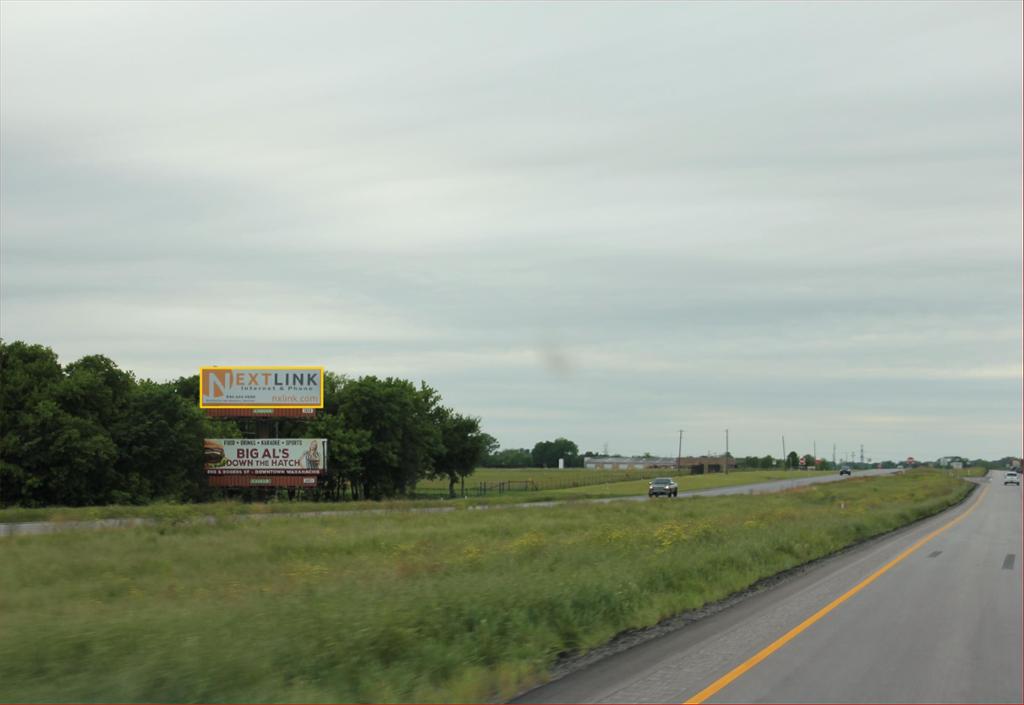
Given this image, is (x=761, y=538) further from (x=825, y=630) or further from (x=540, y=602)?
(x=540, y=602)

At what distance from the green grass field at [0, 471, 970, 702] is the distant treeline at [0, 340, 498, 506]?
3566cm

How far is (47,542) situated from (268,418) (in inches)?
1795

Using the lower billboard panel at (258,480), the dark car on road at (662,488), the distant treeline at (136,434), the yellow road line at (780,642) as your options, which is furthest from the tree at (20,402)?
the yellow road line at (780,642)

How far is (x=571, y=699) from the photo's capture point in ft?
29.0

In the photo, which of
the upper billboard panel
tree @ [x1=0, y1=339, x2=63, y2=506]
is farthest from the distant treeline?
the upper billboard panel

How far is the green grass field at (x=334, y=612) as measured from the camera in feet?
27.8

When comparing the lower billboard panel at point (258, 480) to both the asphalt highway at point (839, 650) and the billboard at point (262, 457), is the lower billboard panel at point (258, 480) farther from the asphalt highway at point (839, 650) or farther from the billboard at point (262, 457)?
the asphalt highway at point (839, 650)

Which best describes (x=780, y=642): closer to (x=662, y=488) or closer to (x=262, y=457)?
(x=262, y=457)

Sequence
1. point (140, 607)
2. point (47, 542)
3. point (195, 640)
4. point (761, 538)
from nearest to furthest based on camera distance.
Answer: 1. point (195, 640)
2. point (140, 607)
3. point (761, 538)
4. point (47, 542)

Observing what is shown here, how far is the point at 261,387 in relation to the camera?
71.2m

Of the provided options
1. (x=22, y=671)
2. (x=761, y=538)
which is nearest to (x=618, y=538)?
(x=761, y=538)

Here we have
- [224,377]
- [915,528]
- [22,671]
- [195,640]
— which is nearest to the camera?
[22,671]

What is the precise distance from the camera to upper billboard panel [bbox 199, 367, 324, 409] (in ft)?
232

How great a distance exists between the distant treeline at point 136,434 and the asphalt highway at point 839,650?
52210mm
